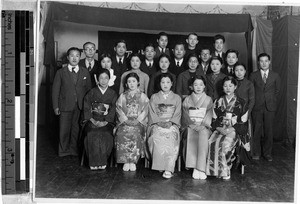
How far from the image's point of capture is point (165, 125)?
3.69 m

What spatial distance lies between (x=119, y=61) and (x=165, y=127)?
0.68 metres

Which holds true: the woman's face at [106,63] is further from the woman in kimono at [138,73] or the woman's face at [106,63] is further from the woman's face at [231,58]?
the woman's face at [231,58]

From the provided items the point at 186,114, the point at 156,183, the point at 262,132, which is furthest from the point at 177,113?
the point at 262,132

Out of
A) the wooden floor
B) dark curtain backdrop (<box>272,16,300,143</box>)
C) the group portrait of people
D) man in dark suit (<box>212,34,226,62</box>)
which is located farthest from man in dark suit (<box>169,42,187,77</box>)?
the wooden floor

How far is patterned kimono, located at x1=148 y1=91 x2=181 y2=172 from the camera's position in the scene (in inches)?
141

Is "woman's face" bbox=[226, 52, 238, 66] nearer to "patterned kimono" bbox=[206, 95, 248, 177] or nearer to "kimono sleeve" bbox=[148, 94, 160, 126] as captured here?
"patterned kimono" bbox=[206, 95, 248, 177]

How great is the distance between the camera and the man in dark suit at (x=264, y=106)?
11.5 feet

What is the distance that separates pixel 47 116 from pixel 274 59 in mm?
1869

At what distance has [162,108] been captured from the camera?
372 centimetres

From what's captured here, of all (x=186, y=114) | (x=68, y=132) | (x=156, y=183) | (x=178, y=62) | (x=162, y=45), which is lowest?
(x=156, y=183)

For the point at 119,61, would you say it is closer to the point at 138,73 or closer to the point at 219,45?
the point at 138,73

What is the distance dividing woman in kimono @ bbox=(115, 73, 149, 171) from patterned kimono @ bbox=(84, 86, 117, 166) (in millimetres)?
66

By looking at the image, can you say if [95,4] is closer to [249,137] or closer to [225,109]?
[225,109]

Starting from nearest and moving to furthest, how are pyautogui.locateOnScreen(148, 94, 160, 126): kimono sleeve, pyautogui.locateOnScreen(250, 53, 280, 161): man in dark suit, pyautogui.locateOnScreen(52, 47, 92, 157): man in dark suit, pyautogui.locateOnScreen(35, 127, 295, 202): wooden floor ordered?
pyautogui.locateOnScreen(35, 127, 295, 202): wooden floor, pyautogui.locateOnScreen(250, 53, 280, 161): man in dark suit, pyautogui.locateOnScreen(52, 47, 92, 157): man in dark suit, pyautogui.locateOnScreen(148, 94, 160, 126): kimono sleeve
